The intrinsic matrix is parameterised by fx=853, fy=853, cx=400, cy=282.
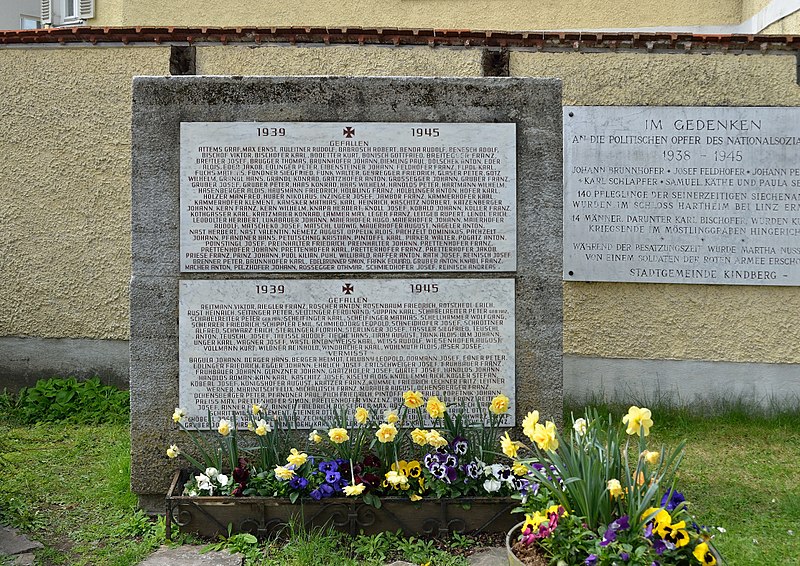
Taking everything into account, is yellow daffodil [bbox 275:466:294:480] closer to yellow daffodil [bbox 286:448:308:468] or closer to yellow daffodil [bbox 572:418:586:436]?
yellow daffodil [bbox 286:448:308:468]

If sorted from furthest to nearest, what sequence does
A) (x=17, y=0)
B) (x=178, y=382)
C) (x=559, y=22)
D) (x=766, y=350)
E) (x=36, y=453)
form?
(x=17, y=0)
(x=559, y=22)
(x=766, y=350)
(x=36, y=453)
(x=178, y=382)

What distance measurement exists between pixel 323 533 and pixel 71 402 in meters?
3.10

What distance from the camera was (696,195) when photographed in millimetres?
6039

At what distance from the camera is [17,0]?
2083 cm

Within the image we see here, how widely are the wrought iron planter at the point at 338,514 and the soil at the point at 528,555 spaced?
0.72m

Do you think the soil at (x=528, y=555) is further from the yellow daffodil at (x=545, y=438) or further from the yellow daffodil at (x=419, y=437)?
the yellow daffodil at (x=419, y=437)

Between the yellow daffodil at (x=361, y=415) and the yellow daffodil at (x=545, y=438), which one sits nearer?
the yellow daffodil at (x=545, y=438)

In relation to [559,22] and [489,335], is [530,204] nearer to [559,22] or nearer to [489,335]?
[489,335]

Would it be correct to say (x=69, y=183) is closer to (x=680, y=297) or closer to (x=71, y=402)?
(x=71, y=402)

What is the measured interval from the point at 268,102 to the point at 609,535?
265cm

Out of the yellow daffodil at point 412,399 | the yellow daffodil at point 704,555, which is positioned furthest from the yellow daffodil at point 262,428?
the yellow daffodil at point 704,555

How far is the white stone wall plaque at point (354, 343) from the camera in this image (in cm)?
430

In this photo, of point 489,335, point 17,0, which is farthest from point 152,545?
point 17,0

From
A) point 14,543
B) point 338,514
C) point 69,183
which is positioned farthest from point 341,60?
point 14,543
